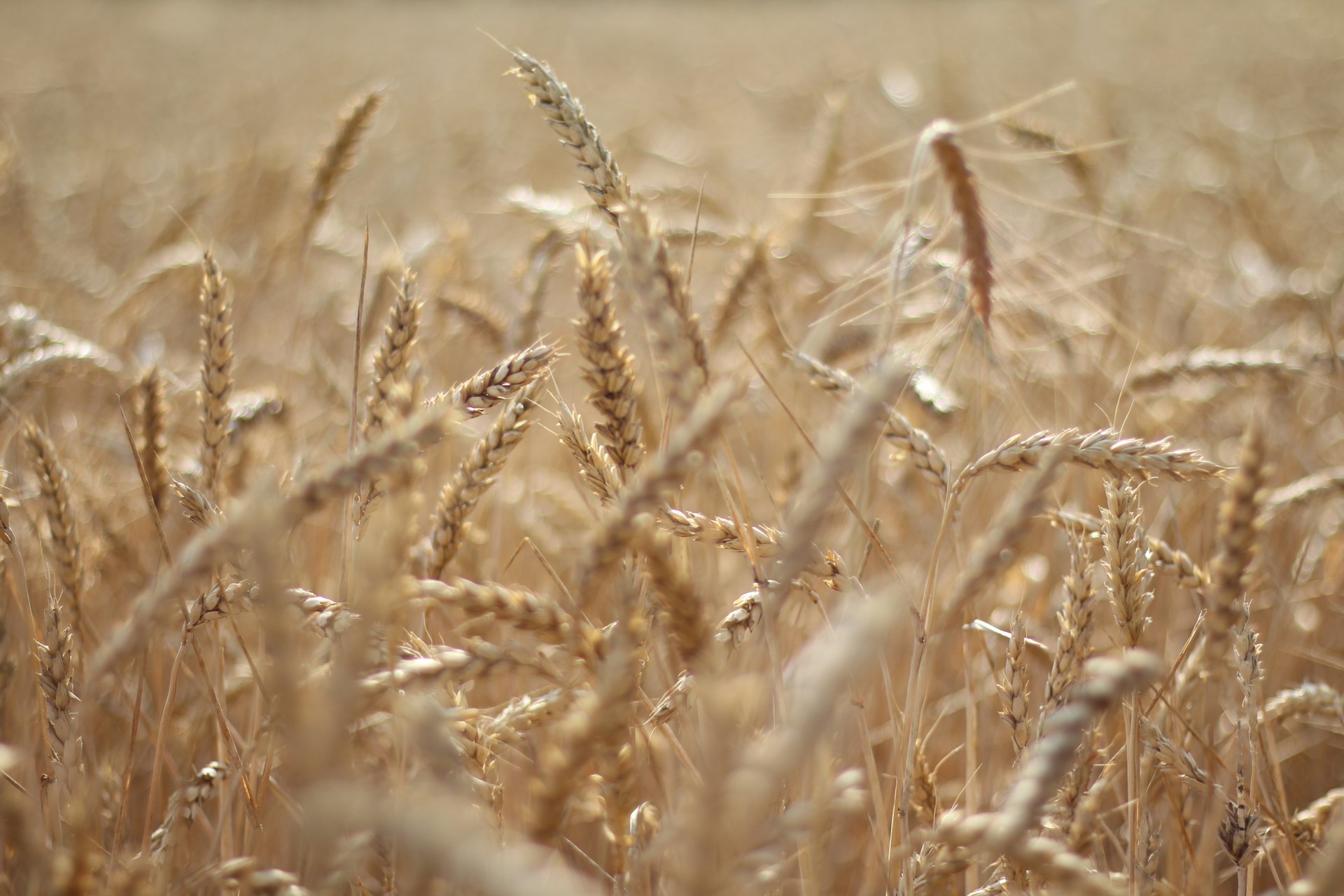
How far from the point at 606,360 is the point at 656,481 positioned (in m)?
0.28

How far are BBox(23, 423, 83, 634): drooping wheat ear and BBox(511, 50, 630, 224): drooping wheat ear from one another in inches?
33.0

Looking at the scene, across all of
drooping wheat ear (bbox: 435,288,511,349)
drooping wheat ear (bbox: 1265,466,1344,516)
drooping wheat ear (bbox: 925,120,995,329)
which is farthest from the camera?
drooping wheat ear (bbox: 435,288,511,349)

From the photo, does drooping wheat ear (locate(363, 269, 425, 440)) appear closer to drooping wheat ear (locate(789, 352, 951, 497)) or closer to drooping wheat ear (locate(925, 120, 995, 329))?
drooping wheat ear (locate(789, 352, 951, 497))

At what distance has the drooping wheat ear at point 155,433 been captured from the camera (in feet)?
3.85

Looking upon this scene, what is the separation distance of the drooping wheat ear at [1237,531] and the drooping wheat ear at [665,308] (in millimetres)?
456

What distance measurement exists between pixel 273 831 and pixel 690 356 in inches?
42.5

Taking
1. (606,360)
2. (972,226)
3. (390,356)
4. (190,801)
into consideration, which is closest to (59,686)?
(190,801)

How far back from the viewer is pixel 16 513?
78.5 inches

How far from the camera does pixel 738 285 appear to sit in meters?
1.55

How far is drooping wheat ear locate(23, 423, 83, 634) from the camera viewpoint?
3.48ft

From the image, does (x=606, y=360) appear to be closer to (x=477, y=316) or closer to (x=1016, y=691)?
(x=1016, y=691)

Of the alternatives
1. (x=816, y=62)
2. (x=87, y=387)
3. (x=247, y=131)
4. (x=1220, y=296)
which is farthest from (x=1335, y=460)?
(x=816, y=62)

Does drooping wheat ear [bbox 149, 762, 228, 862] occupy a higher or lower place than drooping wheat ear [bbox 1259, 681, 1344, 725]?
lower

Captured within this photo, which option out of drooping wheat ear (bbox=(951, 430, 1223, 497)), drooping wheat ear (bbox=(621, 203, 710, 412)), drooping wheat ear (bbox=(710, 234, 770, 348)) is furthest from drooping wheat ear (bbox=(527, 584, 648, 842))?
drooping wheat ear (bbox=(710, 234, 770, 348))
